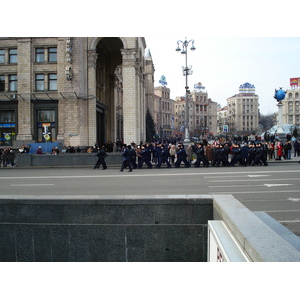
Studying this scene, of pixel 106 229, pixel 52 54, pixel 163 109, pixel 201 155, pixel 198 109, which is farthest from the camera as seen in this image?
pixel 198 109

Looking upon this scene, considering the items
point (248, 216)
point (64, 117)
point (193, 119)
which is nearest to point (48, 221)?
point (248, 216)

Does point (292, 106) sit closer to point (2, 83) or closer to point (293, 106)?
point (293, 106)

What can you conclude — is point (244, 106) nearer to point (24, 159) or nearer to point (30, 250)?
point (24, 159)

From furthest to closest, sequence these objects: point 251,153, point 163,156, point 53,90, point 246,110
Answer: point 246,110
point 53,90
point 163,156
point 251,153

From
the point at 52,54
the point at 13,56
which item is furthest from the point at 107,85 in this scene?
the point at 13,56

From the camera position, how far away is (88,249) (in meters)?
6.18

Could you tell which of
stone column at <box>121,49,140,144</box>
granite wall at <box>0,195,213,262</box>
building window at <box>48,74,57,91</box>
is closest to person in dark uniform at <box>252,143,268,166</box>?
granite wall at <box>0,195,213,262</box>

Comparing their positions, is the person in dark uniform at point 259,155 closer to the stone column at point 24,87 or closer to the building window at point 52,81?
the building window at point 52,81

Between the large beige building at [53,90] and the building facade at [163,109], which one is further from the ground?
the building facade at [163,109]

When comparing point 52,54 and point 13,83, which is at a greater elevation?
point 52,54

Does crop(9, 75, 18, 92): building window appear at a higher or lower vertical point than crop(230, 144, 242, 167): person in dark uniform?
higher

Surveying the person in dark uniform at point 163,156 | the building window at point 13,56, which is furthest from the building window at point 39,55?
the person in dark uniform at point 163,156

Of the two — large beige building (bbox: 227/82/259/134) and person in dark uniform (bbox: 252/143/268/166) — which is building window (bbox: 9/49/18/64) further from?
large beige building (bbox: 227/82/259/134)

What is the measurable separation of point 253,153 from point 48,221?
18355mm
